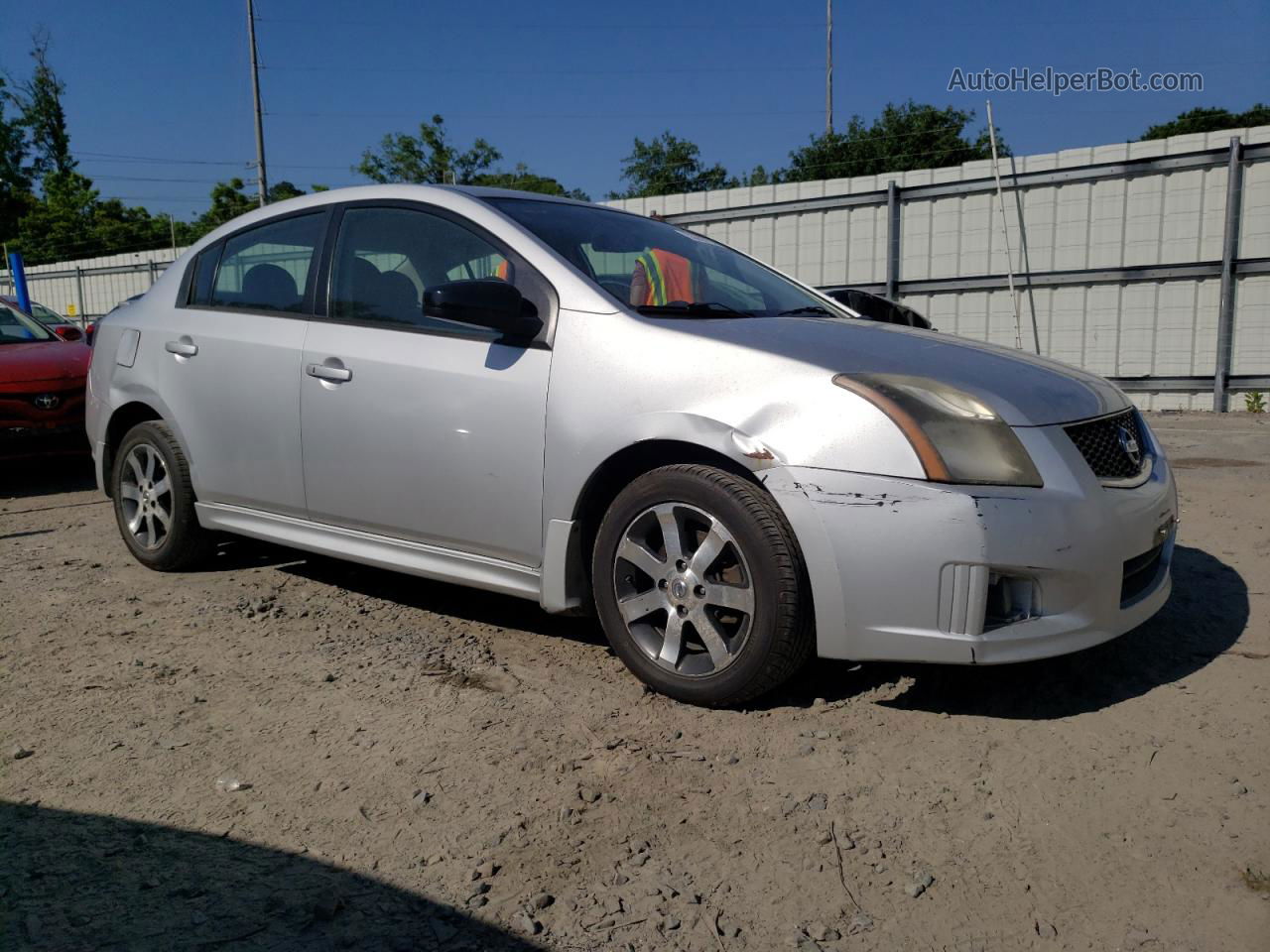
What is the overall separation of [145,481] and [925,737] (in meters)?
3.49

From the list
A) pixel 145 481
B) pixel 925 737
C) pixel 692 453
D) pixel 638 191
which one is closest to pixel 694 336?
pixel 692 453

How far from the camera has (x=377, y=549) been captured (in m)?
3.54

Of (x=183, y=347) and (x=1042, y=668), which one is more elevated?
(x=183, y=347)

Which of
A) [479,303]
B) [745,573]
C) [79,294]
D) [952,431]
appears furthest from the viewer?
[79,294]

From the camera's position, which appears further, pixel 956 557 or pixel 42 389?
pixel 42 389

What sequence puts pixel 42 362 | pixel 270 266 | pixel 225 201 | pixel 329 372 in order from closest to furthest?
pixel 329 372 → pixel 270 266 → pixel 42 362 → pixel 225 201

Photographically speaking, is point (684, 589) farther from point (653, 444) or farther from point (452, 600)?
point (452, 600)

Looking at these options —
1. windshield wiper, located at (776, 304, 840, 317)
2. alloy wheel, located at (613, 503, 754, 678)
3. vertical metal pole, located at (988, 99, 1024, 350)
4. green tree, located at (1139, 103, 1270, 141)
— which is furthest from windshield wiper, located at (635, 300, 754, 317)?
green tree, located at (1139, 103, 1270, 141)

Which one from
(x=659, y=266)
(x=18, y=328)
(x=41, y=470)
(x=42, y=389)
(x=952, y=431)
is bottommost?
(x=41, y=470)

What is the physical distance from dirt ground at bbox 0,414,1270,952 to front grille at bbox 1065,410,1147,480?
65 centimetres

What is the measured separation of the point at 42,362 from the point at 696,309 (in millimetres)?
5387

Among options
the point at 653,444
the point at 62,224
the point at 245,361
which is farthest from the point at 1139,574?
the point at 62,224

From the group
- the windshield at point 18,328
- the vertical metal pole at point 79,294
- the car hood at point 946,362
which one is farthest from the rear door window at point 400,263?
the vertical metal pole at point 79,294

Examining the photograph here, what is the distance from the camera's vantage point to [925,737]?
8.76 feet
